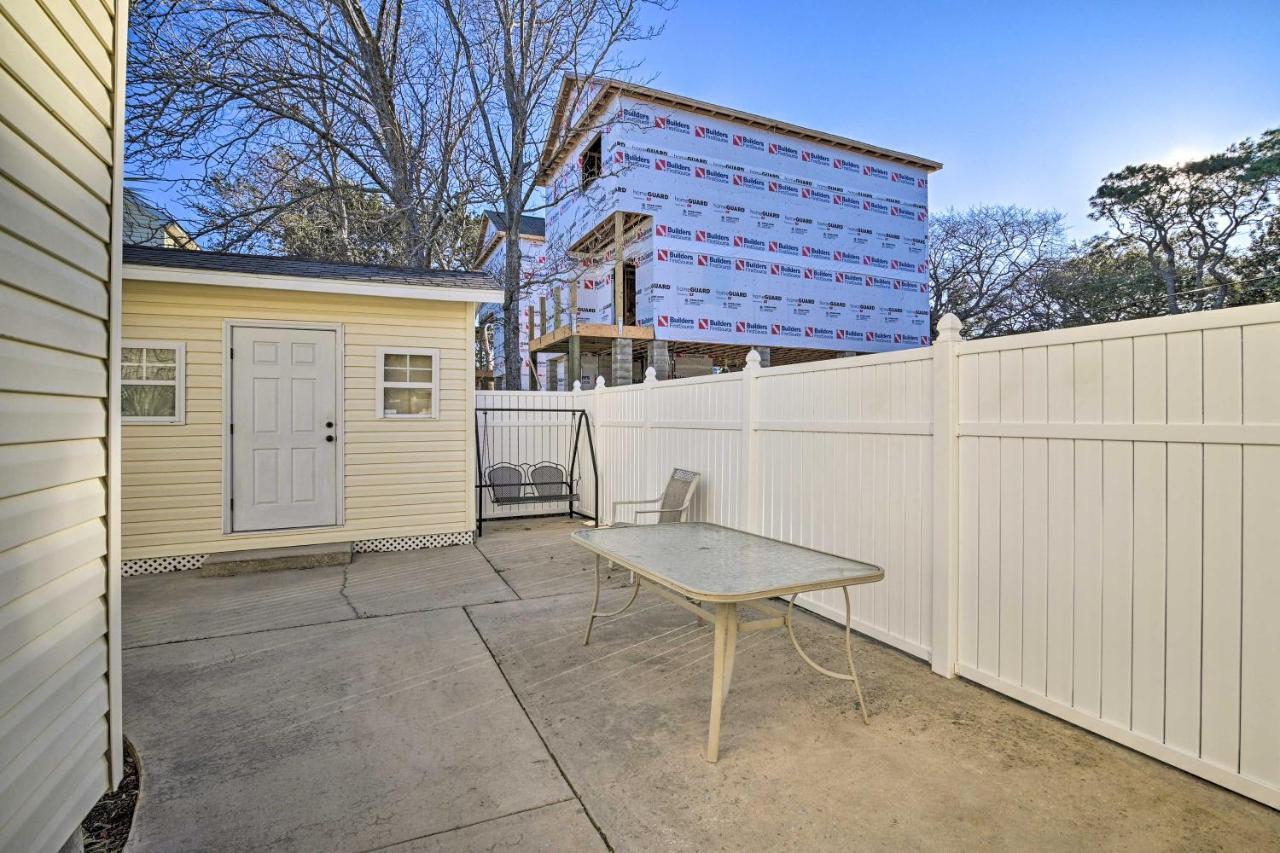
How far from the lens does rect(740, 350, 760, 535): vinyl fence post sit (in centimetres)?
423

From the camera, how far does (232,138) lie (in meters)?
8.82

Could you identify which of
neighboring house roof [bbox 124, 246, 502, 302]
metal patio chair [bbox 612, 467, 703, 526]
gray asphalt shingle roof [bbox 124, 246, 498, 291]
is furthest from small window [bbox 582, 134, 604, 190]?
metal patio chair [bbox 612, 467, 703, 526]

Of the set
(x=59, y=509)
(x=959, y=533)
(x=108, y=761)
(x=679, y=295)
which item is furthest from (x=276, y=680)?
(x=679, y=295)

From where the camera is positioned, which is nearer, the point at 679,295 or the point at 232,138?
the point at 232,138

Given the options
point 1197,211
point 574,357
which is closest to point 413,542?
point 574,357

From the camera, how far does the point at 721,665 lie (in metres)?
2.22

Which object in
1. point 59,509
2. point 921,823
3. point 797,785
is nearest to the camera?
point 59,509

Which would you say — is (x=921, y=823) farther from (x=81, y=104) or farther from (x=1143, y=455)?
(x=81, y=104)

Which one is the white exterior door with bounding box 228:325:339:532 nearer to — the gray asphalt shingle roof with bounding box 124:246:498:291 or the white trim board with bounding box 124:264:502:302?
the white trim board with bounding box 124:264:502:302

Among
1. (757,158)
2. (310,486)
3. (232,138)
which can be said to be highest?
(757,158)

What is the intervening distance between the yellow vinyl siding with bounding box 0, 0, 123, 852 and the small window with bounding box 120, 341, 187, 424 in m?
4.07

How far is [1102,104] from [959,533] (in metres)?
21.0

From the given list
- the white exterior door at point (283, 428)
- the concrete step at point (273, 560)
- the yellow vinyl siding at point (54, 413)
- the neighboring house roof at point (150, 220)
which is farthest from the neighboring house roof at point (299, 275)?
the neighboring house roof at point (150, 220)

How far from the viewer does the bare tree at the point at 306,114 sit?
8.16 m
